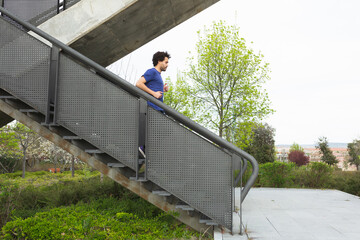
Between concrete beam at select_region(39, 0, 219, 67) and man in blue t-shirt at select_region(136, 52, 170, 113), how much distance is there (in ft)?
6.52

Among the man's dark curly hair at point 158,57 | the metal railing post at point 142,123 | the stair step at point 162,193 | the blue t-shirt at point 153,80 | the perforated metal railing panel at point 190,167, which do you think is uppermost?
the man's dark curly hair at point 158,57

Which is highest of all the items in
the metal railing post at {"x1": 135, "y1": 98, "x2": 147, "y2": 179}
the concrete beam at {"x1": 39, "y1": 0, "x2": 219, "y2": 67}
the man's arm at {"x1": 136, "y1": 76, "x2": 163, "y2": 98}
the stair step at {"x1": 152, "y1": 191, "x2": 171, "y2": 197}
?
the concrete beam at {"x1": 39, "y1": 0, "x2": 219, "y2": 67}

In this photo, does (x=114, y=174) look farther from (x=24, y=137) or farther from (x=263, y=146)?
(x=263, y=146)

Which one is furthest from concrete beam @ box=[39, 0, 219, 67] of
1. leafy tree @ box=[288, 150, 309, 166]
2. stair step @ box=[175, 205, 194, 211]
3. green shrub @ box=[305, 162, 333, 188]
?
leafy tree @ box=[288, 150, 309, 166]

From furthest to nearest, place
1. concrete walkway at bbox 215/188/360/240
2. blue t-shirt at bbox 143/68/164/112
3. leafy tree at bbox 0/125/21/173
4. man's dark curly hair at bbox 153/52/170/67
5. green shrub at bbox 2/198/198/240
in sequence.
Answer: leafy tree at bbox 0/125/21/173
man's dark curly hair at bbox 153/52/170/67
blue t-shirt at bbox 143/68/164/112
concrete walkway at bbox 215/188/360/240
green shrub at bbox 2/198/198/240

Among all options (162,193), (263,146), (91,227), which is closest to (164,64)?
(162,193)

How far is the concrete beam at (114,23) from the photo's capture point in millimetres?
6035

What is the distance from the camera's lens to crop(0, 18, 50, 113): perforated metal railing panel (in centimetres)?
445

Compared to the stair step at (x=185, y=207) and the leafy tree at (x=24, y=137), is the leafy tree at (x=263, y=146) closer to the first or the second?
the leafy tree at (x=24, y=137)

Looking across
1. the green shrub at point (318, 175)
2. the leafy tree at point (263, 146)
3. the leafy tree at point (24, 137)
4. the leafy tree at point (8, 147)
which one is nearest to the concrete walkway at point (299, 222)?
the green shrub at point (318, 175)

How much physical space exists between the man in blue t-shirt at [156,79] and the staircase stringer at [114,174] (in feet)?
4.05

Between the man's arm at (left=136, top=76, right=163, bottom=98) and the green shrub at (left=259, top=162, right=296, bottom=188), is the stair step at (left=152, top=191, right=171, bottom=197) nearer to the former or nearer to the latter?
the man's arm at (left=136, top=76, right=163, bottom=98)

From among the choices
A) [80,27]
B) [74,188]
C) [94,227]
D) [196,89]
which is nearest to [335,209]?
[94,227]

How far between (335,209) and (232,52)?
502 inches
